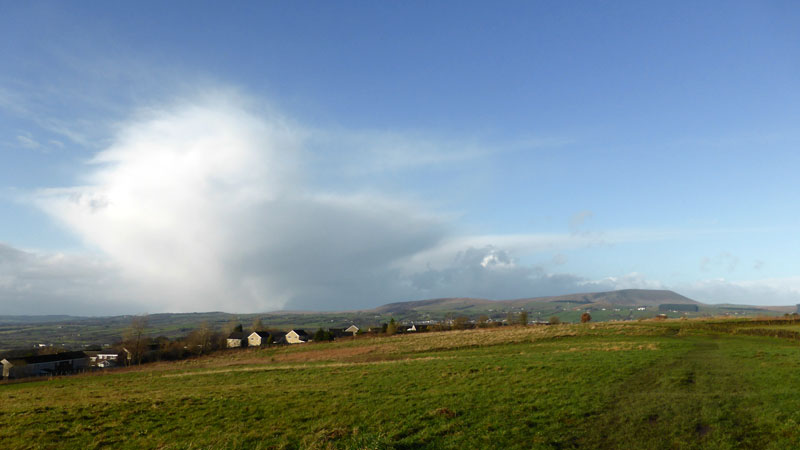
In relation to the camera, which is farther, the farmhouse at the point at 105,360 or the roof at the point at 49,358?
the farmhouse at the point at 105,360

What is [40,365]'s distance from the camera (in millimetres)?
104438

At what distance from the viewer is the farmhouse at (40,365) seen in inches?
3927

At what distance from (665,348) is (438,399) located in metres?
32.7

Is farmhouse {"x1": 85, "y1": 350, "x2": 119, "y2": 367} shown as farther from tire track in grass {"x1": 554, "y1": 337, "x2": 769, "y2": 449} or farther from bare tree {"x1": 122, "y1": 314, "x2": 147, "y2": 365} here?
tire track in grass {"x1": 554, "y1": 337, "x2": 769, "y2": 449}

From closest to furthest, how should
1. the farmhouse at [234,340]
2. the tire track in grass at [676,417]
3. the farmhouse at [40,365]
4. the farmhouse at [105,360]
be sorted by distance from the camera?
the tire track in grass at [676,417] < the farmhouse at [40,365] < the farmhouse at [105,360] < the farmhouse at [234,340]

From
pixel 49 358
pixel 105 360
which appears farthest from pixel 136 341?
pixel 49 358

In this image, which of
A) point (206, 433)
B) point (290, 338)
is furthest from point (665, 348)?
point (290, 338)

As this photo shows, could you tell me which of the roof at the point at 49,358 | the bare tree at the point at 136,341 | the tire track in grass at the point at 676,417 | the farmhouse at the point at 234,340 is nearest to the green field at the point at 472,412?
the tire track in grass at the point at 676,417

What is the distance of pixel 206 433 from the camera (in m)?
16.6

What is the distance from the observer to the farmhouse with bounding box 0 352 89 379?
99.8m

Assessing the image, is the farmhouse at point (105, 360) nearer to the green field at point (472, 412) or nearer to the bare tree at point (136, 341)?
the bare tree at point (136, 341)

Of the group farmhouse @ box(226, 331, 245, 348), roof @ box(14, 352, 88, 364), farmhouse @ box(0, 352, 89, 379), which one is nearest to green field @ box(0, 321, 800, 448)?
farmhouse @ box(0, 352, 89, 379)

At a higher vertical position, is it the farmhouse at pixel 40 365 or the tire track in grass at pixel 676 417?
the tire track in grass at pixel 676 417

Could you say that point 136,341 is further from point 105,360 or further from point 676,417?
point 676,417
